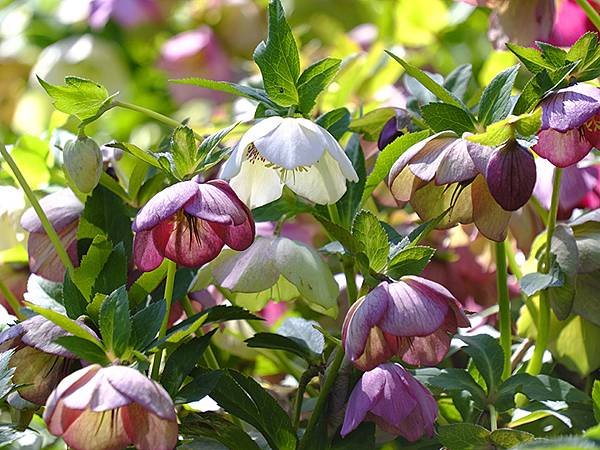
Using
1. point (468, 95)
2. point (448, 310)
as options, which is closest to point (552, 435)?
point (448, 310)

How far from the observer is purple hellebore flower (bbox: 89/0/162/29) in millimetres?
1756

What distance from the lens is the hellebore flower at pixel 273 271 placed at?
28.6 inches

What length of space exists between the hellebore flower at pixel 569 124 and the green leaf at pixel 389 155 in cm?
8

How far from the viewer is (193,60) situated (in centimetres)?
174

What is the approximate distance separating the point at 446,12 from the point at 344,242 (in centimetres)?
88

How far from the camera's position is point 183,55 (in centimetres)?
170

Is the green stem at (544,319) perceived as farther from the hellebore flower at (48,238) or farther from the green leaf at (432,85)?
the hellebore flower at (48,238)

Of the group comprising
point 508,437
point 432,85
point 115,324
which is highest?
point 432,85

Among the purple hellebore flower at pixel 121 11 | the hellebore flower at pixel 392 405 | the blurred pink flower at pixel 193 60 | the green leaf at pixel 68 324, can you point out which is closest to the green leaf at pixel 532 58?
the hellebore flower at pixel 392 405

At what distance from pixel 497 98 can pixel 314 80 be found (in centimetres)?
12

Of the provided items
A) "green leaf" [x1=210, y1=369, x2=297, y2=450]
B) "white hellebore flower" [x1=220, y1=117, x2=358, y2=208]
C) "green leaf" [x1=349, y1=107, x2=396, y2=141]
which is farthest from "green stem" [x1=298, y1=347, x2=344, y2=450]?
"green leaf" [x1=349, y1=107, x2=396, y2=141]

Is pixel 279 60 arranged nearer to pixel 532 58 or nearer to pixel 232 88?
pixel 232 88

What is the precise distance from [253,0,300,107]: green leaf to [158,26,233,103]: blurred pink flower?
1037 millimetres

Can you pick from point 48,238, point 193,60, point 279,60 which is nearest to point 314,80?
point 279,60
